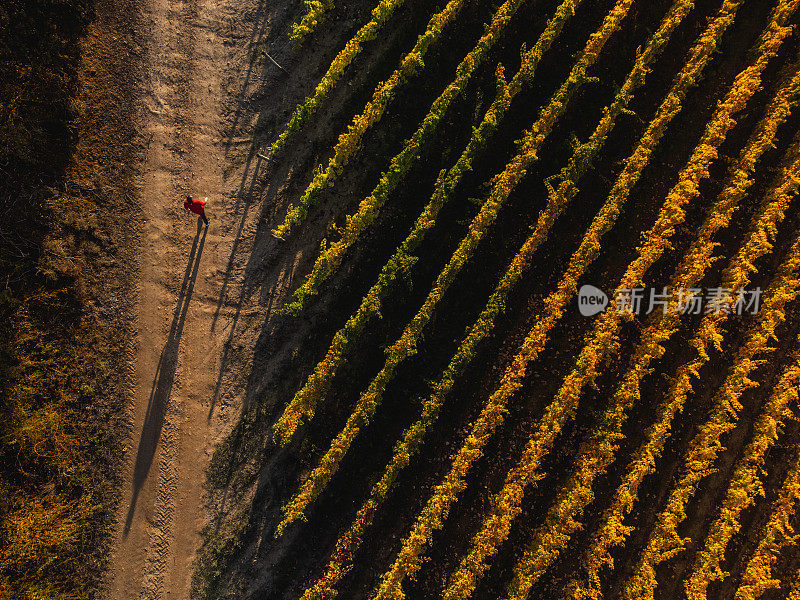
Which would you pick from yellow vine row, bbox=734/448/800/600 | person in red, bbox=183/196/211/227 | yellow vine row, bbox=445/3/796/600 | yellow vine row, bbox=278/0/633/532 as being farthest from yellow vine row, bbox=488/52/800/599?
person in red, bbox=183/196/211/227

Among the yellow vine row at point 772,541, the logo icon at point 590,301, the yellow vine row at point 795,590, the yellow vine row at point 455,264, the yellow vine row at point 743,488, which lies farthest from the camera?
the logo icon at point 590,301

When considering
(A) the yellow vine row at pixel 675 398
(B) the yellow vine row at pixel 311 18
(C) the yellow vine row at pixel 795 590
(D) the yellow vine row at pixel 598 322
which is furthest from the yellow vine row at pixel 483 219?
(C) the yellow vine row at pixel 795 590

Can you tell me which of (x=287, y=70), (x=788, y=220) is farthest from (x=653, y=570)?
(x=287, y=70)

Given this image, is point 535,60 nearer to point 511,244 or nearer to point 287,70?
point 511,244

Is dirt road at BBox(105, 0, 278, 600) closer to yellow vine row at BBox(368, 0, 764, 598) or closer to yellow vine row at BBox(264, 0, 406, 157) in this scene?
yellow vine row at BBox(264, 0, 406, 157)

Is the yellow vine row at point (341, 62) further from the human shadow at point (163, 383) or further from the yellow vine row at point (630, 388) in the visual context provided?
the yellow vine row at point (630, 388)

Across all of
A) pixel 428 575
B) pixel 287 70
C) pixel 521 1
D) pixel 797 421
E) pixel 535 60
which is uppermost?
pixel 521 1
